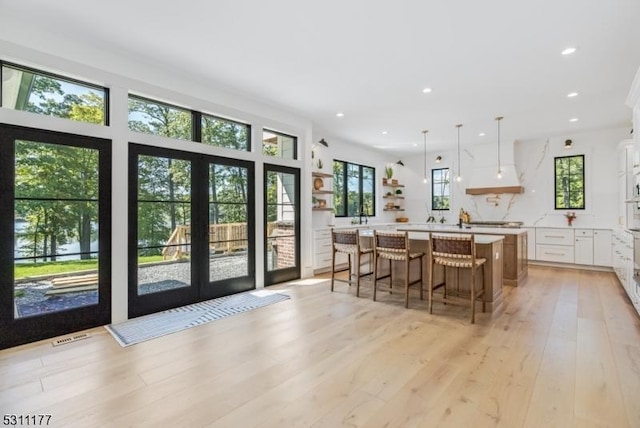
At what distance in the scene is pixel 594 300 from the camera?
4395 mm

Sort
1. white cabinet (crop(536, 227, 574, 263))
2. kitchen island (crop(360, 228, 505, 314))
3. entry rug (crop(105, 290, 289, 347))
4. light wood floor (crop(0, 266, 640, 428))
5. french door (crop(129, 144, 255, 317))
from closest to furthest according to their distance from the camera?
light wood floor (crop(0, 266, 640, 428)) < entry rug (crop(105, 290, 289, 347)) < french door (crop(129, 144, 255, 317)) < kitchen island (crop(360, 228, 505, 314)) < white cabinet (crop(536, 227, 574, 263))

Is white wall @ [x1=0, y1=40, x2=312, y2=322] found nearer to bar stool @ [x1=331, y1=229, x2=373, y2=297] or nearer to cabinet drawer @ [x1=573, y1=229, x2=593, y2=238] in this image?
bar stool @ [x1=331, y1=229, x2=373, y2=297]

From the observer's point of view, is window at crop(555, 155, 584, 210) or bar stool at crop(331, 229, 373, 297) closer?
bar stool at crop(331, 229, 373, 297)

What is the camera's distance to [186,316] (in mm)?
3814

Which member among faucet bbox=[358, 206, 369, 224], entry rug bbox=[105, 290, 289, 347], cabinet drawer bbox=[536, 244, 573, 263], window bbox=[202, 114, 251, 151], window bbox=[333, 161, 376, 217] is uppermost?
window bbox=[202, 114, 251, 151]

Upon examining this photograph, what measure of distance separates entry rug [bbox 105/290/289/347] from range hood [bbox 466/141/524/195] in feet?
19.4

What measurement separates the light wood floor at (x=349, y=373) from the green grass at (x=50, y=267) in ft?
2.20

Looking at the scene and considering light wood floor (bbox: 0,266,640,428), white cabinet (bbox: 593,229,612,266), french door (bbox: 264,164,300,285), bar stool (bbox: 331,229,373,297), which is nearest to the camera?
light wood floor (bbox: 0,266,640,428)

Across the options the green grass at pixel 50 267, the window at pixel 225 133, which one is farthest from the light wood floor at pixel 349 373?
the window at pixel 225 133

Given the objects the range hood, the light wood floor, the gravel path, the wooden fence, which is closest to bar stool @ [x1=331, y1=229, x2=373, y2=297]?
the light wood floor

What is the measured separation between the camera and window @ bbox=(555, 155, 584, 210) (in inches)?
278

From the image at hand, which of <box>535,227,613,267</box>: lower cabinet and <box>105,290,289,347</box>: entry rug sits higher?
<box>535,227,613,267</box>: lower cabinet

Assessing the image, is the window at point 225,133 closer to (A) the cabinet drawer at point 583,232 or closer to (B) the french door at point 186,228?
(B) the french door at point 186,228

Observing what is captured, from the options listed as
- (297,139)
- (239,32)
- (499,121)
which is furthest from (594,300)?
(239,32)
